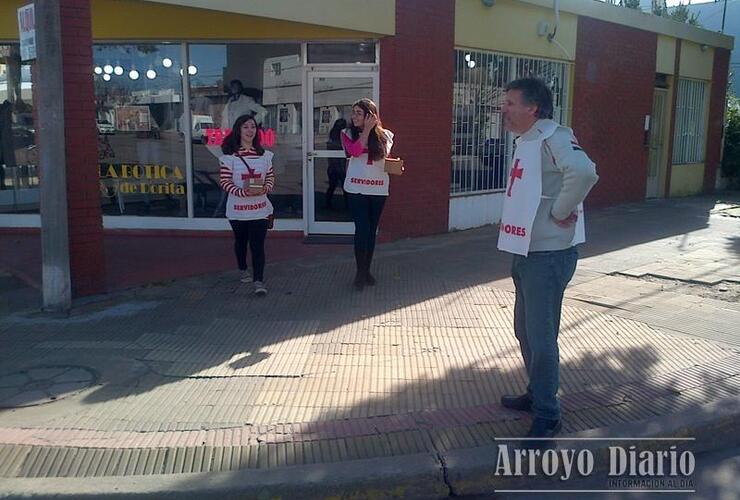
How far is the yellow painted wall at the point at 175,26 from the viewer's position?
370 inches

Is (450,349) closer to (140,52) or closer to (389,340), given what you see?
(389,340)

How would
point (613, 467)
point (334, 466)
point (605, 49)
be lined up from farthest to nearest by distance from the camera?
point (605, 49) → point (613, 467) → point (334, 466)

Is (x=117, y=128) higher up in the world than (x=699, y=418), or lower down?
higher up

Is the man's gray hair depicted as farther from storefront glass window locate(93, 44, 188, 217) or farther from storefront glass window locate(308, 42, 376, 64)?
storefront glass window locate(93, 44, 188, 217)

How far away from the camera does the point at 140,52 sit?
988cm

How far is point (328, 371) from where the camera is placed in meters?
5.30

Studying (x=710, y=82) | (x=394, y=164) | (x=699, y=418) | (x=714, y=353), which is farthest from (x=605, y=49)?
(x=699, y=418)

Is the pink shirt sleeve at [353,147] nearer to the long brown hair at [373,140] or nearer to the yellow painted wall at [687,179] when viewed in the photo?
the long brown hair at [373,140]

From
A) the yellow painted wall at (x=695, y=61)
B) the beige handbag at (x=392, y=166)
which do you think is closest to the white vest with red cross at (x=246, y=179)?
the beige handbag at (x=392, y=166)

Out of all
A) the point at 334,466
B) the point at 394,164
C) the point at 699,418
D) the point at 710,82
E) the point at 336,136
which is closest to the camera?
the point at 334,466

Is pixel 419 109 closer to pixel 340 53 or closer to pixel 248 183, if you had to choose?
pixel 340 53

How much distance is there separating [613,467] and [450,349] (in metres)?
1.81

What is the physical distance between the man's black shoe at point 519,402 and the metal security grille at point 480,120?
6.51m

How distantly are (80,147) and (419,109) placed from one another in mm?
4827
